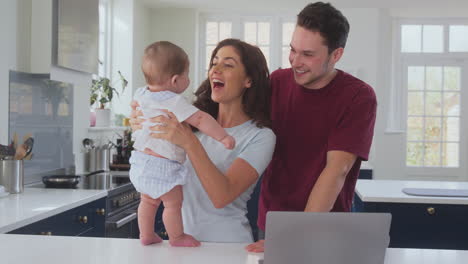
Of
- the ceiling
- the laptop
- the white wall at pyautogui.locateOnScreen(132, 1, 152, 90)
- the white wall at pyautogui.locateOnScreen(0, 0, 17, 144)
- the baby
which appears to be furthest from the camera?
the ceiling

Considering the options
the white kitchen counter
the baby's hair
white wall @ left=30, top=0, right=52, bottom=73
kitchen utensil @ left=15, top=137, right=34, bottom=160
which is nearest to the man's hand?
the baby's hair

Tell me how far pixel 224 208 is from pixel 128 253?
34 centimetres

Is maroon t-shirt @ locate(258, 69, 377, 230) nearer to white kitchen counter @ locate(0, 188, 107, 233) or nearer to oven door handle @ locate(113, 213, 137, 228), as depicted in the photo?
white kitchen counter @ locate(0, 188, 107, 233)

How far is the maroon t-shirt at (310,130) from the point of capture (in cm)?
168

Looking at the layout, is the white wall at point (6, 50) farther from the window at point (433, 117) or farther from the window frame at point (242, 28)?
the window at point (433, 117)

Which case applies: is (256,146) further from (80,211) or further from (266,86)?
(80,211)

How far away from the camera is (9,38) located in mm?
3186

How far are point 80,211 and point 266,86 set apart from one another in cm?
163

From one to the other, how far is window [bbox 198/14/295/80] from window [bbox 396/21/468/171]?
1.82m

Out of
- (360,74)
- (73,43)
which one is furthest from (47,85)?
(360,74)

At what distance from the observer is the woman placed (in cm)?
146

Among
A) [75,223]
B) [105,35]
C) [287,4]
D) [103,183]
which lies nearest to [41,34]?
[103,183]

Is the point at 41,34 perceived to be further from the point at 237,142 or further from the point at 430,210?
the point at 430,210

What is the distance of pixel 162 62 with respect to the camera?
Result: 146 cm
